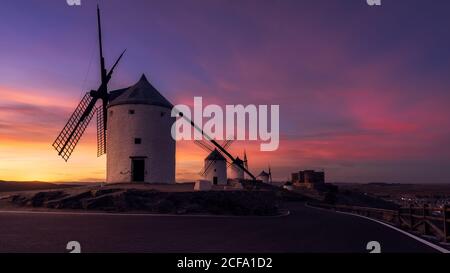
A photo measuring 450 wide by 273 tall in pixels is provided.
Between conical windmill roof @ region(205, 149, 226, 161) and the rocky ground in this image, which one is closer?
the rocky ground

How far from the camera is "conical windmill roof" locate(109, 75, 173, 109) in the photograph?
35875 millimetres

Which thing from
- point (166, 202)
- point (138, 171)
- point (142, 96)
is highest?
point (142, 96)

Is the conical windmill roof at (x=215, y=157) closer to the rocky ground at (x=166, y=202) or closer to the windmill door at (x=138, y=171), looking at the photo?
the windmill door at (x=138, y=171)

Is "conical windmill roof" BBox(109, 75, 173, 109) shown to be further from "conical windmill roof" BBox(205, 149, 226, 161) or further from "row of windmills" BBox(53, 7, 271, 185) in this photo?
"conical windmill roof" BBox(205, 149, 226, 161)

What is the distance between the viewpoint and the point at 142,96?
1426 inches

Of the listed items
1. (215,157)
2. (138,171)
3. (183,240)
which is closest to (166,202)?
(138,171)

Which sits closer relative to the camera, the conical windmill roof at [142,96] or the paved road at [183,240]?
the paved road at [183,240]

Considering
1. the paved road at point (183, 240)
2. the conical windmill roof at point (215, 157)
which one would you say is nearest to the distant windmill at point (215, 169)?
the conical windmill roof at point (215, 157)

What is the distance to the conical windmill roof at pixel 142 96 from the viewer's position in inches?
1412

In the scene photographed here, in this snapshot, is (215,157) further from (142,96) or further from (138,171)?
(142,96)

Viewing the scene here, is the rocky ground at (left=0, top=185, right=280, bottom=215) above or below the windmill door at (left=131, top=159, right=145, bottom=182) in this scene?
below

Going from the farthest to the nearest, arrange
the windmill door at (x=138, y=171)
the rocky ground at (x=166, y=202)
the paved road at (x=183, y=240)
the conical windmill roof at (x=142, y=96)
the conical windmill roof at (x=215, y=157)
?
the conical windmill roof at (x=215, y=157), the conical windmill roof at (x=142, y=96), the windmill door at (x=138, y=171), the rocky ground at (x=166, y=202), the paved road at (x=183, y=240)

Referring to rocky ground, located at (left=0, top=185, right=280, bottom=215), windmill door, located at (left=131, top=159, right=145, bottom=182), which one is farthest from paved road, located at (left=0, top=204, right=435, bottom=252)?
windmill door, located at (left=131, top=159, right=145, bottom=182)
